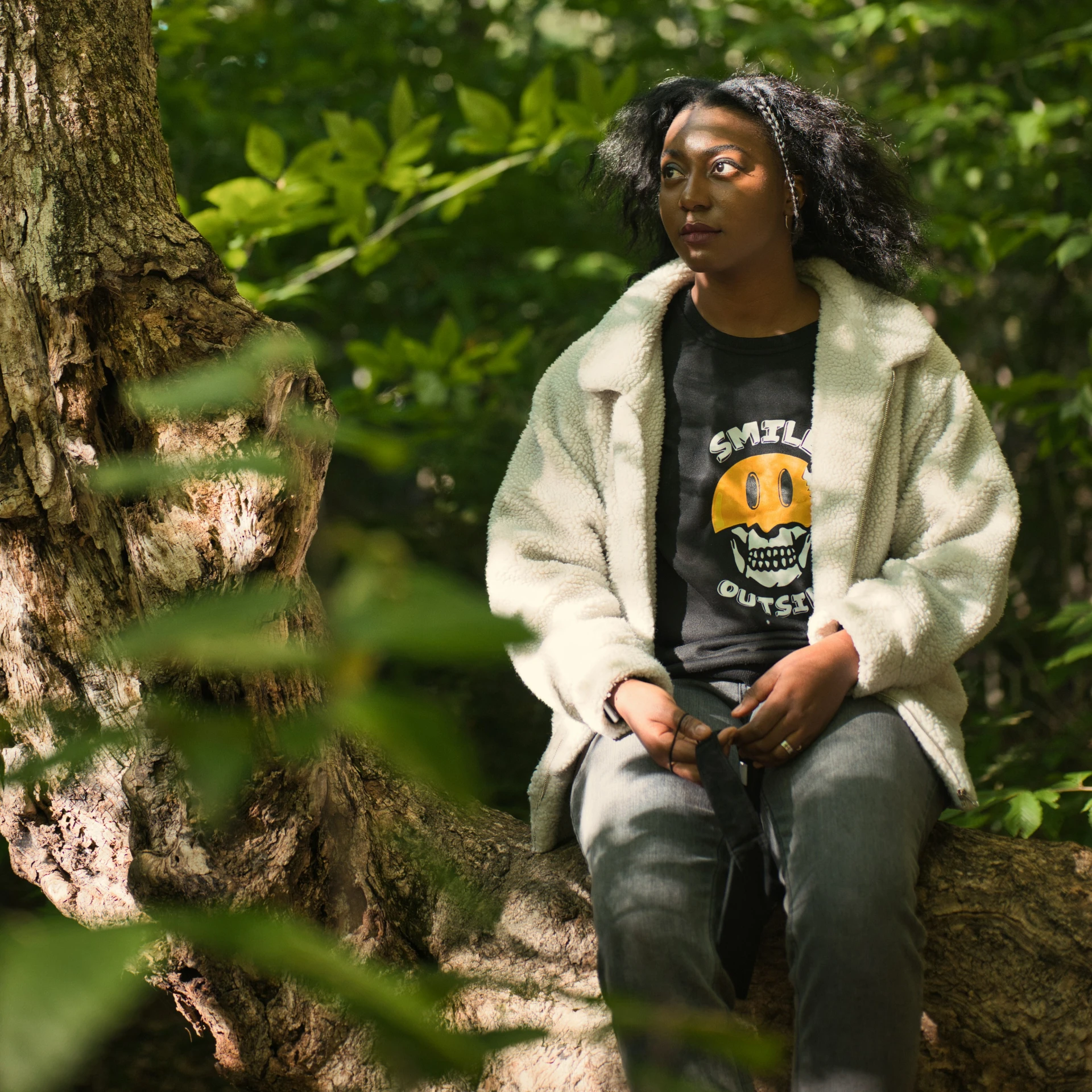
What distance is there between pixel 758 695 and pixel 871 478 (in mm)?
456

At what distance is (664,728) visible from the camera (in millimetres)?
1661

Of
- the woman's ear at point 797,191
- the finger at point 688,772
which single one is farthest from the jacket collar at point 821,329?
the finger at point 688,772

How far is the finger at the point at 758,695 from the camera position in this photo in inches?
67.4

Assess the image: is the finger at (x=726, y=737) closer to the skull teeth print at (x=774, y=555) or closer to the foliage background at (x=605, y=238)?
the skull teeth print at (x=774, y=555)

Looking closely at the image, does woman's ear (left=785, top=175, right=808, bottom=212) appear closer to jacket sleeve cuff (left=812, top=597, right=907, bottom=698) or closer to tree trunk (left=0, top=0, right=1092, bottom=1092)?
jacket sleeve cuff (left=812, top=597, right=907, bottom=698)

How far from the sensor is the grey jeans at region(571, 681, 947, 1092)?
1.41 m

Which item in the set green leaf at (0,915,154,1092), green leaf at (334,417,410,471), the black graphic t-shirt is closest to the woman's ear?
→ the black graphic t-shirt

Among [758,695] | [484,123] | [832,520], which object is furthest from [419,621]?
[484,123]

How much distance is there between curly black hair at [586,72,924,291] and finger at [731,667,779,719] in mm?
835

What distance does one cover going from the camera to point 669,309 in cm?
208

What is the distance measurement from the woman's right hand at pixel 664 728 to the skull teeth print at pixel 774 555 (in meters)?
0.32

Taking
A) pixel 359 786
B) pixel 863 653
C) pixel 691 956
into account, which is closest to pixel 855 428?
pixel 863 653

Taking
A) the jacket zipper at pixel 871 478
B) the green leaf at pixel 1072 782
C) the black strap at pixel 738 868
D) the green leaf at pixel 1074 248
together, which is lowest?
the green leaf at pixel 1072 782

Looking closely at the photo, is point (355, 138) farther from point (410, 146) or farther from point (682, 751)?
point (682, 751)
